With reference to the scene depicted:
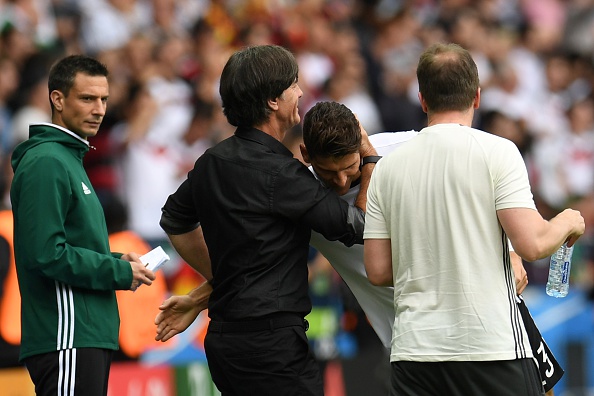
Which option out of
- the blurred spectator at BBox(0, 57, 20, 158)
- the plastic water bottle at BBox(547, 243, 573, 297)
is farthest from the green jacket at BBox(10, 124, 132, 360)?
the blurred spectator at BBox(0, 57, 20, 158)

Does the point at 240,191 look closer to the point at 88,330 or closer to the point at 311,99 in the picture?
the point at 88,330

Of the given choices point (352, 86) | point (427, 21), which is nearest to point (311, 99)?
point (352, 86)

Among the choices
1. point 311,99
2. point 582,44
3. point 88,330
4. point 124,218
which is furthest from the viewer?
point 582,44

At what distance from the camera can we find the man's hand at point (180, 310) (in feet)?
14.8

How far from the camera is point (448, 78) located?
12.6 feet

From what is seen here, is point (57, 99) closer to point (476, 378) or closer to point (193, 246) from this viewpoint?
point (193, 246)

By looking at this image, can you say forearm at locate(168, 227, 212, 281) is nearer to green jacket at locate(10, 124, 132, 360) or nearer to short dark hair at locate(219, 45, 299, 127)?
green jacket at locate(10, 124, 132, 360)

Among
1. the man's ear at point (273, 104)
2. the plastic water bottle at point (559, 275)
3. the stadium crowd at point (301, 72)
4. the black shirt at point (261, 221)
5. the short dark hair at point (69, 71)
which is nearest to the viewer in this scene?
the black shirt at point (261, 221)

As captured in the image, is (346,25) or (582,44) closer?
(346,25)

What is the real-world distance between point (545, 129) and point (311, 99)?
3.66 m

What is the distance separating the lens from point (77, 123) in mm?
4613

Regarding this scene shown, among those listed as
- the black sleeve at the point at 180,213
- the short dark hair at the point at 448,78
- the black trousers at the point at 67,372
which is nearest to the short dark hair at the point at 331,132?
the short dark hair at the point at 448,78

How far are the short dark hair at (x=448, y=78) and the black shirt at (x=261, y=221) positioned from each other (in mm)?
562

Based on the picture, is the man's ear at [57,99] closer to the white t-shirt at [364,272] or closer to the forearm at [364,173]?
the white t-shirt at [364,272]
